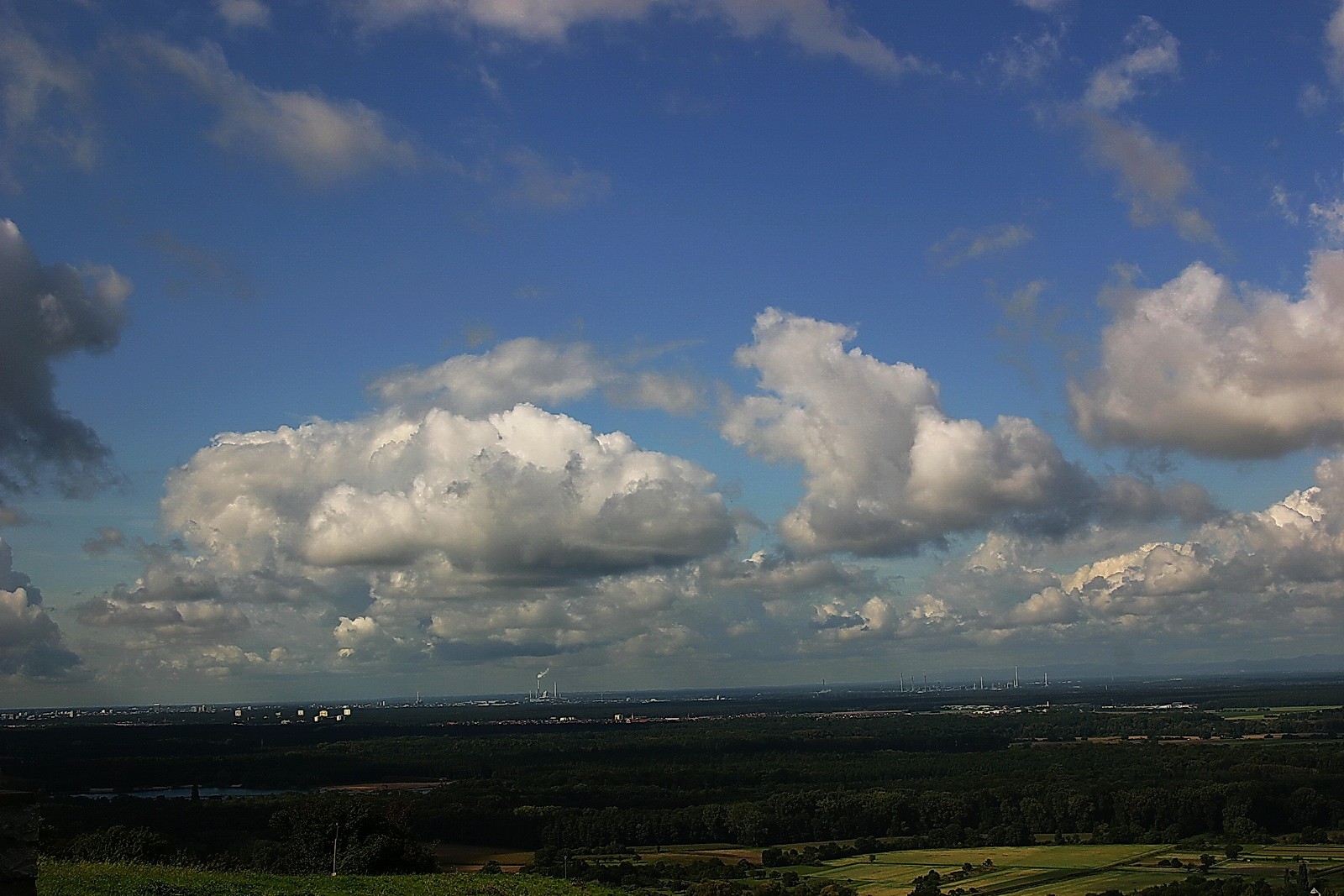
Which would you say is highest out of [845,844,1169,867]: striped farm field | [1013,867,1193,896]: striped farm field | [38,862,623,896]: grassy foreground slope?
[38,862,623,896]: grassy foreground slope

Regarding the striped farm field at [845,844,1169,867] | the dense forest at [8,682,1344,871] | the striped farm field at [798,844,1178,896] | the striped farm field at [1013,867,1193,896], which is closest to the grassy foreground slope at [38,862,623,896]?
the dense forest at [8,682,1344,871]

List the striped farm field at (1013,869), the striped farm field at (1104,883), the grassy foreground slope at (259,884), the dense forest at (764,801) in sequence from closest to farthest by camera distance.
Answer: the grassy foreground slope at (259,884), the striped farm field at (1104,883), the striped farm field at (1013,869), the dense forest at (764,801)

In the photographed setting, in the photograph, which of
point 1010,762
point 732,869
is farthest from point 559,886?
point 1010,762

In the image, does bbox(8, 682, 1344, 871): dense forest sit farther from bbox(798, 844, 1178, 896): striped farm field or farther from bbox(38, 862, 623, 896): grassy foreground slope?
bbox(38, 862, 623, 896): grassy foreground slope

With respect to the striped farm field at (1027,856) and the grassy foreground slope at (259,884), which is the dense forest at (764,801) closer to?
the striped farm field at (1027,856)

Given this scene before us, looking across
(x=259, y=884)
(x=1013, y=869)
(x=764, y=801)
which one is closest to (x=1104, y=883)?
(x=1013, y=869)

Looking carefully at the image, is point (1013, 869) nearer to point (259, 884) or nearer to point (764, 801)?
point (764, 801)

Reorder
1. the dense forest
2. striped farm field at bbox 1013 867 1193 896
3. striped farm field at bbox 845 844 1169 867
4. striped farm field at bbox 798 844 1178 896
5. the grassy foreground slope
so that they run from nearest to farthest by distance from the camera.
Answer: the grassy foreground slope, striped farm field at bbox 1013 867 1193 896, striped farm field at bbox 798 844 1178 896, striped farm field at bbox 845 844 1169 867, the dense forest

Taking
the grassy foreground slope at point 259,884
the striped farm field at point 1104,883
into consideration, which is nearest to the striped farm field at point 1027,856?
the striped farm field at point 1104,883

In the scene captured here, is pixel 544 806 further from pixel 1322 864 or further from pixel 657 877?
pixel 1322 864
